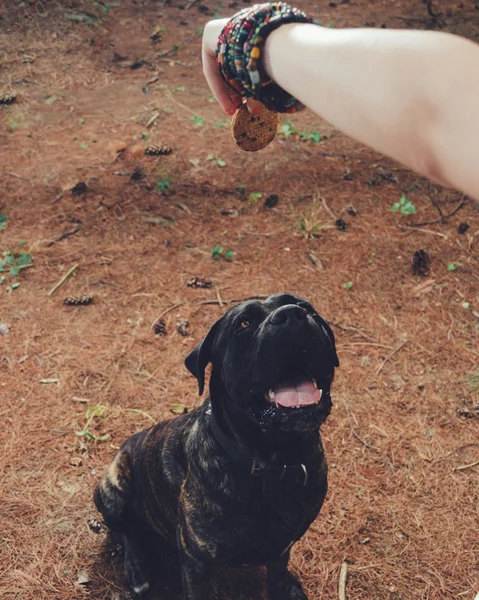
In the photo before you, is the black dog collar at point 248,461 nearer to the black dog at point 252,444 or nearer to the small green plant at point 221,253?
the black dog at point 252,444

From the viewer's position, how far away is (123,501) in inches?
119

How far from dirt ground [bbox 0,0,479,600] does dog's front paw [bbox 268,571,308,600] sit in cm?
14

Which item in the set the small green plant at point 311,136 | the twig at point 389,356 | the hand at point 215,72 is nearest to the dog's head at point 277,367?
the hand at point 215,72

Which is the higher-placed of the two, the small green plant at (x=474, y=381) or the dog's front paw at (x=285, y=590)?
the dog's front paw at (x=285, y=590)

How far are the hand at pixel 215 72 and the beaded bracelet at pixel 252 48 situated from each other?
0.05 meters

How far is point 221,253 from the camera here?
543 cm

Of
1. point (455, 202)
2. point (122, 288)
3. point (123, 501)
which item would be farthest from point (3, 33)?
point (123, 501)

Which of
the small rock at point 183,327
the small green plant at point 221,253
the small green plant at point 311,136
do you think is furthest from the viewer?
the small green plant at point 311,136

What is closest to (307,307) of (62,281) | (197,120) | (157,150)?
(62,281)

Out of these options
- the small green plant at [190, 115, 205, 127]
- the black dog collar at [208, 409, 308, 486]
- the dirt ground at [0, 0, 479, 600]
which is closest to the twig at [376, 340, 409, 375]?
the dirt ground at [0, 0, 479, 600]

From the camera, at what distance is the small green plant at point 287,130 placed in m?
6.91

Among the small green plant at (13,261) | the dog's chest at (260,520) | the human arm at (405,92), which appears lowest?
the small green plant at (13,261)

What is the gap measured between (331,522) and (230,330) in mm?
1669

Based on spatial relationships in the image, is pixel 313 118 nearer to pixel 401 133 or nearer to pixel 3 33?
pixel 3 33
